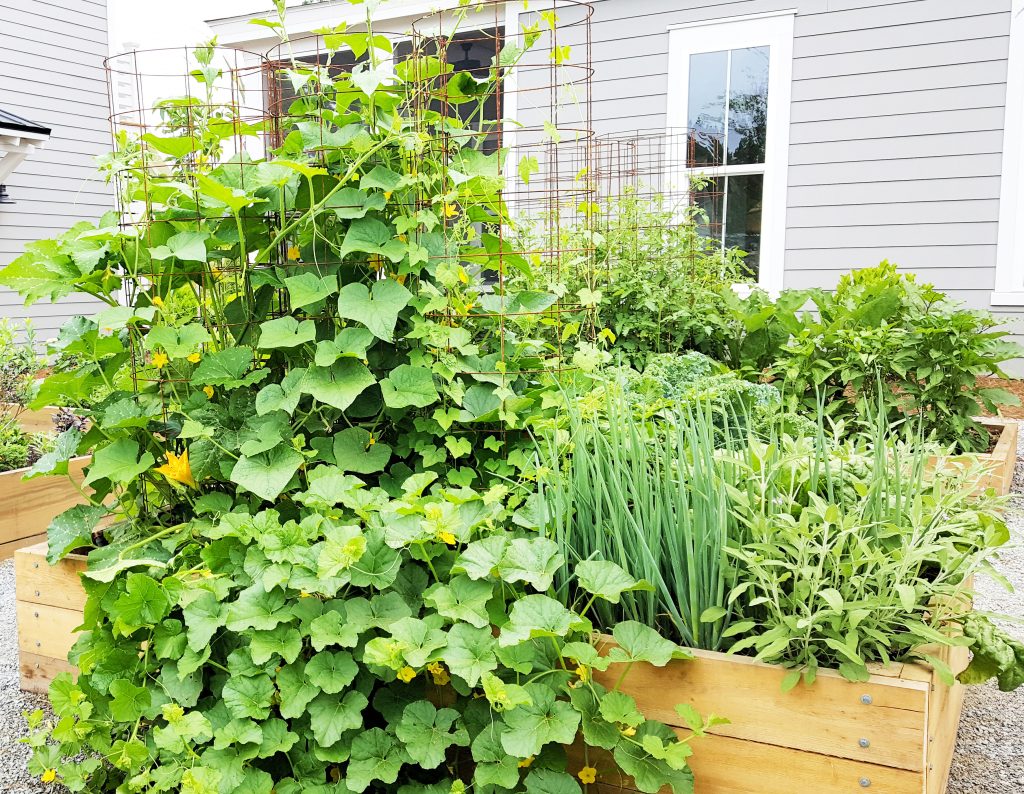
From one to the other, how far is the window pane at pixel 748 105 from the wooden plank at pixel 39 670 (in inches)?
185

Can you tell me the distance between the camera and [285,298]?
1790 mm

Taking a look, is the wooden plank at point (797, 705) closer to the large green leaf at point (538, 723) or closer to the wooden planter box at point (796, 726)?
the wooden planter box at point (796, 726)

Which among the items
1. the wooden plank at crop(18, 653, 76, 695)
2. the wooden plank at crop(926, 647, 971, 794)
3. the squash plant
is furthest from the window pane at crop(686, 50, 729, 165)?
the wooden plank at crop(18, 653, 76, 695)

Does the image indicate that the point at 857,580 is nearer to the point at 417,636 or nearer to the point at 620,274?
the point at 417,636

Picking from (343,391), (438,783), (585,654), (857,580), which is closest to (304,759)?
(438,783)

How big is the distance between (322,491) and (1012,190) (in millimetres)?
4678

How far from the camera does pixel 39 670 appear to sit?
6.28 ft

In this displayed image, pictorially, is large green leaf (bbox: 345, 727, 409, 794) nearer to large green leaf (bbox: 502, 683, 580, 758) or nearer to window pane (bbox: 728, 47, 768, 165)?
large green leaf (bbox: 502, 683, 580, 758)

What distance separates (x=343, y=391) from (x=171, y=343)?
40 centimetres

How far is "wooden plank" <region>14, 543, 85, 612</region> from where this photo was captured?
1.83 metres

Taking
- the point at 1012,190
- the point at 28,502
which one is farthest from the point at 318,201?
the point at 1012,190

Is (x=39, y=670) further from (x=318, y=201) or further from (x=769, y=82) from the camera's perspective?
(x=769, y=82)

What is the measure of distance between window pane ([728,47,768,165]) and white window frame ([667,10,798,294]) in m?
0.04

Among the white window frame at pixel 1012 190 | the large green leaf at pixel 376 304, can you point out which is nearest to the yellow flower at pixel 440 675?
the large green leaf at pixel 376 304
